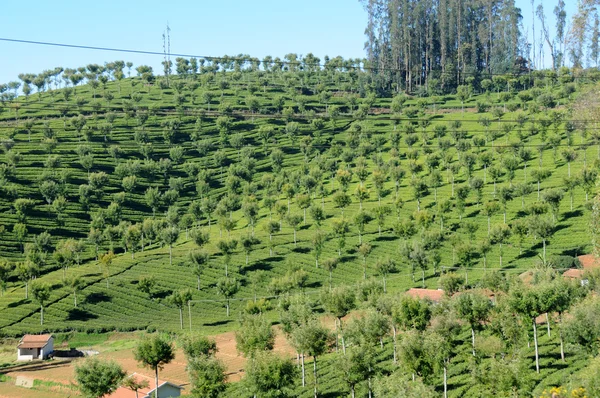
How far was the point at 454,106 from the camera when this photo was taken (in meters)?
156

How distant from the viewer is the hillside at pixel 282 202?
7794cm

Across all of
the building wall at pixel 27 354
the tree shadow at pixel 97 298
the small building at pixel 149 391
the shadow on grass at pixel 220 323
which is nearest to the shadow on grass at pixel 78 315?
the tree shadow at pixel 97 298

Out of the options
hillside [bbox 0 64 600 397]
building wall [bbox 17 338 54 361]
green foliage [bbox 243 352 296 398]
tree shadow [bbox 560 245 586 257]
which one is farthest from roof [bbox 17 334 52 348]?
tree shadow [bbox 560 245 586 257]

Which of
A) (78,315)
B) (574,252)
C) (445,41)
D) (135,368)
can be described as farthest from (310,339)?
(445,41)

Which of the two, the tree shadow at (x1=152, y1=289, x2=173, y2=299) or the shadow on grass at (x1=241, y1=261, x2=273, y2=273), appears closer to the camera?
the tree shadow at (x1=152, y1=289, x2=173, y2=299)

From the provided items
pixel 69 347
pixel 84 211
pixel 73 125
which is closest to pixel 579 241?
pixel 69 347

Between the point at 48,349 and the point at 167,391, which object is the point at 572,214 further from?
the point at 48,349

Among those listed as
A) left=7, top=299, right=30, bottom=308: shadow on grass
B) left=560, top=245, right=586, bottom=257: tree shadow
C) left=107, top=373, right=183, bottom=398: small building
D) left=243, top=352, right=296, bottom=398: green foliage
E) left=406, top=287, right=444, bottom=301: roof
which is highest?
left=243, top=352, right=296, bottom=398: green foliage

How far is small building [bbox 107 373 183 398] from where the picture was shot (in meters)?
49.2

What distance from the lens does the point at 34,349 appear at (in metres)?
66.2

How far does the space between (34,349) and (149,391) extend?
2222 cm

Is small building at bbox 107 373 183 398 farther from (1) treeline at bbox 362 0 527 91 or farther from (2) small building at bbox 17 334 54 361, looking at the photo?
(1) treeline at bbox 362 0 527 91

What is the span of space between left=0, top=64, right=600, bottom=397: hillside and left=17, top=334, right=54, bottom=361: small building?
5.23 m

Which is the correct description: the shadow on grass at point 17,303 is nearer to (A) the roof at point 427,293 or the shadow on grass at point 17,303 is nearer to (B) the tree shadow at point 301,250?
(B) the tree shadow at point 301,250
